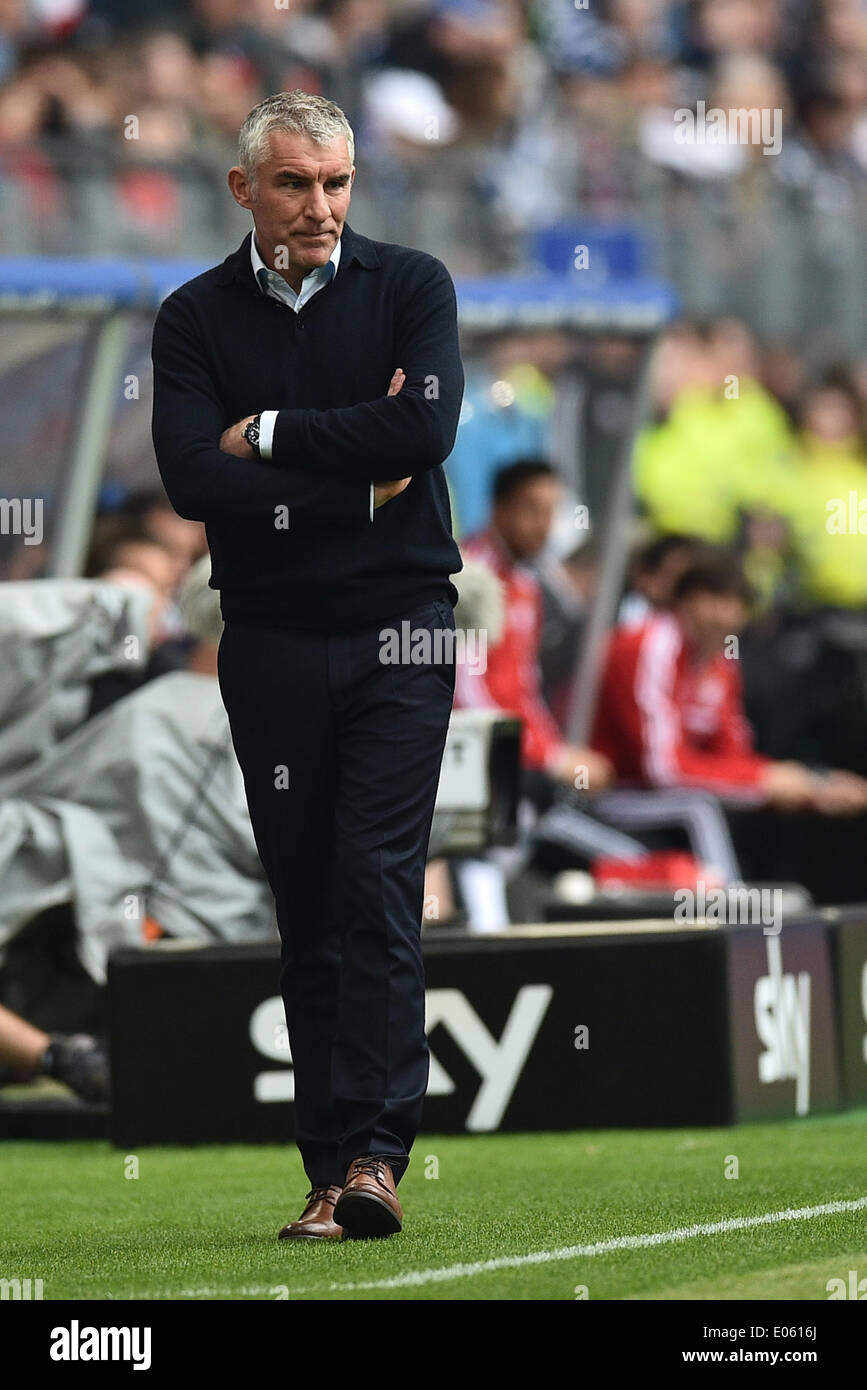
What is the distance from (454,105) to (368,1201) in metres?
9.92

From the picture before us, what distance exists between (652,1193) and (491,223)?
23.7 feet

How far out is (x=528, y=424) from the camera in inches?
477

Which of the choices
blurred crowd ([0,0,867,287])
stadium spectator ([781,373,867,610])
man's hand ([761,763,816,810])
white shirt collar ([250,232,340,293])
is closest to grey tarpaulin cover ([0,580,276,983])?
blurred crowd ([0,0,867,287])

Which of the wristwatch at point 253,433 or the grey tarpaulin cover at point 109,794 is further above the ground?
the grey tarpaulin cover at point 109,794

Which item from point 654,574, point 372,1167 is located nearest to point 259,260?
point 372,1167

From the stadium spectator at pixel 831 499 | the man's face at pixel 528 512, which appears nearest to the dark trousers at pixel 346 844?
the man's face at pixel 528 512

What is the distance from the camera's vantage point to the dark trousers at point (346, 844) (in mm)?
4730

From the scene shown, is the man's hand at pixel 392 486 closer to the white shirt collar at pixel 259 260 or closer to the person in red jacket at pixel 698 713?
the white shirt collar at pixel 259 260

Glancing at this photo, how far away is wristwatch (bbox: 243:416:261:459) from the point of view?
4793 mm

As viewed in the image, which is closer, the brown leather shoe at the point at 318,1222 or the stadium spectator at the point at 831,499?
the brown leather shoe at the point at 318,1222

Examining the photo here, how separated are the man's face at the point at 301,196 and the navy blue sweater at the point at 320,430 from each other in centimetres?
13

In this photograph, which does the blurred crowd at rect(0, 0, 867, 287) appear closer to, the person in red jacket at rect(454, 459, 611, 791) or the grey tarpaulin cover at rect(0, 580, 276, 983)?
the person in red jacket at rect(454, 459, 611, 791)

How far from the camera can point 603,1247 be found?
4.65 metres
